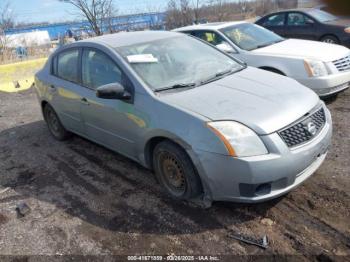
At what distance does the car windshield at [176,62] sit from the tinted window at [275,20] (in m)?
7.05

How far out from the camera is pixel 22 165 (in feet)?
16.3

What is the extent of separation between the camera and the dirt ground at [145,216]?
9.30ft

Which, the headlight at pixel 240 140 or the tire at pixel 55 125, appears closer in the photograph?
the headlight at pixel 240 140

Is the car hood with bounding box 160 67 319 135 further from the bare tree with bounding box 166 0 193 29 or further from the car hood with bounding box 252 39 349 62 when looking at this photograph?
the bare tree with bounding box 166 0 193 29

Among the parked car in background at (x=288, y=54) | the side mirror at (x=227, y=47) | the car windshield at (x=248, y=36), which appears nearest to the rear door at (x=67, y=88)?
the parked car in background at (x=288, y=54)

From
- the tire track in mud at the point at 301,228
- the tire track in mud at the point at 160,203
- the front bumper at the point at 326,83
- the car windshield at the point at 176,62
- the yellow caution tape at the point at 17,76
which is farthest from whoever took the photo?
the yellow caution tape at the point at 17,76

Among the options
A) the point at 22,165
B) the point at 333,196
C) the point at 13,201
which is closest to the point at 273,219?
the point at 333,196

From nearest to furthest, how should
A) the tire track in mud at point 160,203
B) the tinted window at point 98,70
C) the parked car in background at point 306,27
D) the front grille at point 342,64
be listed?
the tire track in mud at point 160,203
the tinted window at point 98,70
the front grille at point 342,64
the parked car in background at point 306,27

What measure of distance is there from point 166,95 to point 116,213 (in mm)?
1313

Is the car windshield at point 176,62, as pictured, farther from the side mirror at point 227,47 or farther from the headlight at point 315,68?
the side mirror at point 227,47

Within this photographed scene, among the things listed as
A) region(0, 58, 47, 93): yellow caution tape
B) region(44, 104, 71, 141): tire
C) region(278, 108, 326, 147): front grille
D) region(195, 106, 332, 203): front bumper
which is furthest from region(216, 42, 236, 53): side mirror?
region(0, 58, 47, 93): yellow caution tape

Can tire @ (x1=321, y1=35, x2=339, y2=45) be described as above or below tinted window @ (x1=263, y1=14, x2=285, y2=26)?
below

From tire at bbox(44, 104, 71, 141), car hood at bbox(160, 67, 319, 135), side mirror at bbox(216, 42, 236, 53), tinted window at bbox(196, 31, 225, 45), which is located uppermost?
tinted window at bbox(196, 31, 225, 45)

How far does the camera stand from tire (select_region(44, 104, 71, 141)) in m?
5.45
